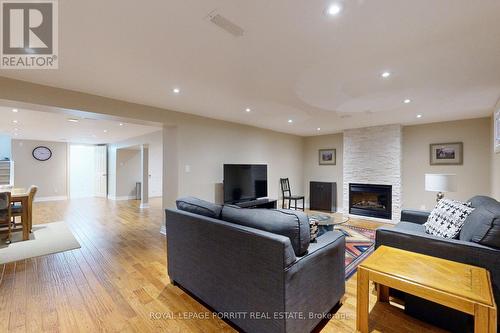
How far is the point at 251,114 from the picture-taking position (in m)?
4.43

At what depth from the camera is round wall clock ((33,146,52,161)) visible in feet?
26.5

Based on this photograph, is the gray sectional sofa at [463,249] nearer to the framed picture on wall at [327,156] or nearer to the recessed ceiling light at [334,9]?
the recessed ceiling light at [334,9]

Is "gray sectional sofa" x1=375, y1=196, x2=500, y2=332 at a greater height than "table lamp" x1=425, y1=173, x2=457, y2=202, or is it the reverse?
"table lamp" x1=425, y1=173, x2=457, y2=202

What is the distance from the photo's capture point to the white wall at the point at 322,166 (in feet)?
21.6

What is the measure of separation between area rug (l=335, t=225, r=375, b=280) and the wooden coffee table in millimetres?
1043

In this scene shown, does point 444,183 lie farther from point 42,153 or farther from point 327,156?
point 42,153

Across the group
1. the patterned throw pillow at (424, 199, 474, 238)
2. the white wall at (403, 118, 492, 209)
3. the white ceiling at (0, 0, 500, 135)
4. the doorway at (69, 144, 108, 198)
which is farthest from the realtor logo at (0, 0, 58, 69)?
the doorway at (69, 144, 108, 198)

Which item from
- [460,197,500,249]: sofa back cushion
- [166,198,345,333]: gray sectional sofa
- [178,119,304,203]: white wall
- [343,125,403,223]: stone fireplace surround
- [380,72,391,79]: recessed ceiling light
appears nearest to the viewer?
[166,198,345,333]: gray sectional sofa

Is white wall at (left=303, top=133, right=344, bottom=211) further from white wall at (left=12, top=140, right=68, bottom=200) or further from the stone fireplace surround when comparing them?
white wall at (left=12, top=140, right=68, bottom=200)

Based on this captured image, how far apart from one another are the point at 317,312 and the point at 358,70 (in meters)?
2.28

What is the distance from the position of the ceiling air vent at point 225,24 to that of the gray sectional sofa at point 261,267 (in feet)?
4.49

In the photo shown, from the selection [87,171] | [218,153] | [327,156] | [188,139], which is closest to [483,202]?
[218,153]

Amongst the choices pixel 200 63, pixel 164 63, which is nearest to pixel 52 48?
pixel 164 63

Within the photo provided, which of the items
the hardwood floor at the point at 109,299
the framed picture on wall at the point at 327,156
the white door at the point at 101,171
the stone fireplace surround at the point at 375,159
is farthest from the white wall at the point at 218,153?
the white door at the point at 101,171
